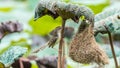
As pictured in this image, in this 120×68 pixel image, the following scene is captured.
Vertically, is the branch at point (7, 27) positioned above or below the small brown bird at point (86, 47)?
above

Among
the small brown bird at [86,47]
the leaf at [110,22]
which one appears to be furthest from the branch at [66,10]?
the leaf at [110,22]

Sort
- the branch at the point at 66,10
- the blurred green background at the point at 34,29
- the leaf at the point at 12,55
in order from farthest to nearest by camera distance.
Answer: the blurred green background at the point at 34,29 → the leaf at the point at 12,55 → the branch at the point at 66,10

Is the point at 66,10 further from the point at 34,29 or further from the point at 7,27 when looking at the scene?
the point at 34,29

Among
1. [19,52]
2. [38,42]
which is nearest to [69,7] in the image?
[19,52]

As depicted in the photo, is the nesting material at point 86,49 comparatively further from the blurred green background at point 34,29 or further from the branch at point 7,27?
the blurred green background at point 34,29

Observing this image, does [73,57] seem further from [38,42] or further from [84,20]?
[38,42]

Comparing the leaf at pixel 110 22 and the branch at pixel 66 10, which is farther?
the leaf at pixel 110 22

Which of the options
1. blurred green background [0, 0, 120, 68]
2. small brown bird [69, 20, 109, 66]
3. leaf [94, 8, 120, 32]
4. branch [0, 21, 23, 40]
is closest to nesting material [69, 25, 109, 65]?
small brown bird [69, 20, 109, 66]
